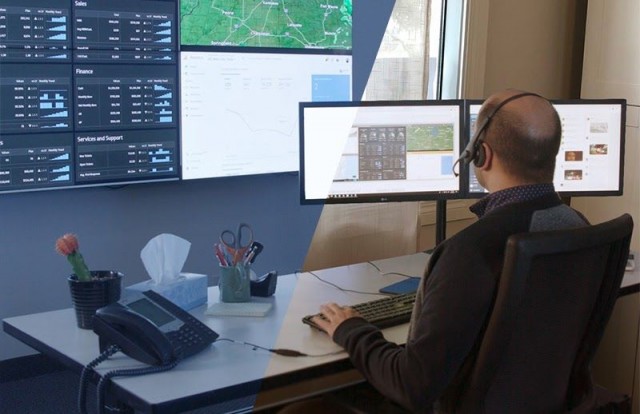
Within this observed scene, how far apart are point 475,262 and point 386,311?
2.13 ft

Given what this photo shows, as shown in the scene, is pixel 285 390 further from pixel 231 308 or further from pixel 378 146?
pixel 378 146

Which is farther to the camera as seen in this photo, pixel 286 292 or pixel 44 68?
pixel 44 68

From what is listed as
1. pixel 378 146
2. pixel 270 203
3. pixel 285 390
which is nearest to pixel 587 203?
pixel 270 203

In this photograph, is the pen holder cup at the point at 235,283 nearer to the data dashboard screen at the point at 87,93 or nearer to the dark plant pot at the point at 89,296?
the dark plant pot at the point at 89,296

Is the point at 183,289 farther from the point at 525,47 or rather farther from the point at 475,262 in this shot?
the point at 525,47

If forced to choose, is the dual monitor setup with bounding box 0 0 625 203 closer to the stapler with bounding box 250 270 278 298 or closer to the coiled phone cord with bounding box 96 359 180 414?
the stapler with bounding box 250 270 278 298

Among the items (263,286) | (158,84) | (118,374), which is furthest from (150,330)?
(158,84)

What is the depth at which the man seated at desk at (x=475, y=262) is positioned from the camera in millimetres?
1704

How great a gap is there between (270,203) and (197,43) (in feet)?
2.59

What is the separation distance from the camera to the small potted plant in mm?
2195

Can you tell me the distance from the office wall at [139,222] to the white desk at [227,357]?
1027mm

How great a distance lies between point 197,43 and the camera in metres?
3.48

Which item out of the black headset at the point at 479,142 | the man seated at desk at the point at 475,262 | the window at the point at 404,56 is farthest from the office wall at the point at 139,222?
the black headset at the point at 479,142

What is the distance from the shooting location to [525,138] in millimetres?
1838
